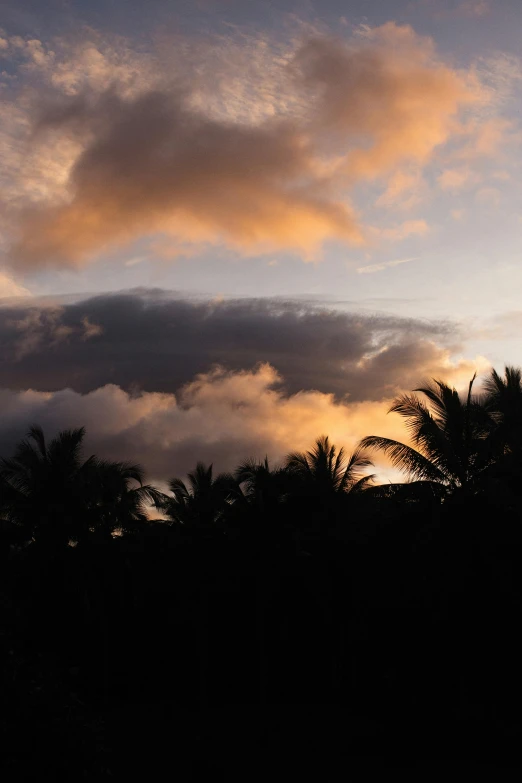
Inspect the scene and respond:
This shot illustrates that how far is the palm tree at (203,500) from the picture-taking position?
31.5 metres

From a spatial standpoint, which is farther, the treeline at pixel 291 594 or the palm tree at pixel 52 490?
the palm tree at pixel 52 490

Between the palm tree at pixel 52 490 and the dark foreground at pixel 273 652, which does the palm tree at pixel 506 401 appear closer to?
the dark foreground at pixel 273 652

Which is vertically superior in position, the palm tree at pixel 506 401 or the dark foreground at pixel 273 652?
the palm tree at pixel 506 401

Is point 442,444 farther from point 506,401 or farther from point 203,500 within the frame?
point 203,500

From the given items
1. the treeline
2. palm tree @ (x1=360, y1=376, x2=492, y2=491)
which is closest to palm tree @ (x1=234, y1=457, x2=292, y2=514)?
the treeline

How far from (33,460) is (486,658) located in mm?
16464

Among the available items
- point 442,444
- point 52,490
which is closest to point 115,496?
point 52,490

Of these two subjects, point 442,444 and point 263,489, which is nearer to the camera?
point 442,444

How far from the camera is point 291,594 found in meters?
28.8

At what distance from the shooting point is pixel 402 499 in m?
18.8

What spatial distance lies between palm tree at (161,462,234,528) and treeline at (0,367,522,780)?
110mm

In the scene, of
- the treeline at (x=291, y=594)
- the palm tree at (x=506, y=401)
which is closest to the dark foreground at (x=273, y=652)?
the treeline at (x=291, y=594)

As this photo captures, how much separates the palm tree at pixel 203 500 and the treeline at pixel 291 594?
0.11 m

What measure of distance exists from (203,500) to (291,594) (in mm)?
6436
